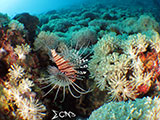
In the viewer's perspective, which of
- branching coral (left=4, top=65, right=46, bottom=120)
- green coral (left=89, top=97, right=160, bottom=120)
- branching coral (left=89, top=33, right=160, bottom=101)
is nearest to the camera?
green coral (left=89, top=97, right=160, bottom=120)

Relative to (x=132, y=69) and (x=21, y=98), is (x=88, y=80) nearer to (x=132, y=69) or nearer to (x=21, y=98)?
(x=132, y=69)

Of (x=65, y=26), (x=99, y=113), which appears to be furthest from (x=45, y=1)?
(x=99, y=113)

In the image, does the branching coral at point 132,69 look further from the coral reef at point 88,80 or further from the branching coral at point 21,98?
the branching coral at point 21,98

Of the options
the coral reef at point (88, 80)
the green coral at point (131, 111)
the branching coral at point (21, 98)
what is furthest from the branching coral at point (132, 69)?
the branching coral at point (21, 98)

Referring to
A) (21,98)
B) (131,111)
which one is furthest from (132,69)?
(21,98)

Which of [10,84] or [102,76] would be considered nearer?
[10,84]

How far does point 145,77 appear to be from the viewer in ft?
8.17

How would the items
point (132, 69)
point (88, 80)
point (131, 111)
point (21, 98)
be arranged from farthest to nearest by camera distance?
point (88, 80)
point (132, 69)
point (21, 98)
point (131, 111)

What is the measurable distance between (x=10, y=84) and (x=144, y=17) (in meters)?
5.10

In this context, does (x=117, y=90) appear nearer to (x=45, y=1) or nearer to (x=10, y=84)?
(x=10, y=84)

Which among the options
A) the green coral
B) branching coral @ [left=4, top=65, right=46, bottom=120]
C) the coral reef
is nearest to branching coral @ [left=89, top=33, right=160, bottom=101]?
the coral reef

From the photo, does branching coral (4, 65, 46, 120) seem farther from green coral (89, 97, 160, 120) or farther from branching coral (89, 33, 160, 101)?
branching coral (89, 33, 160, 101)

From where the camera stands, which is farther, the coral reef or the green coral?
the coral reef

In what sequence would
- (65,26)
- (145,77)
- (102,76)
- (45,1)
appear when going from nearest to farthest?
(145,77)
(102,76)
(65,26)
(45,1)
